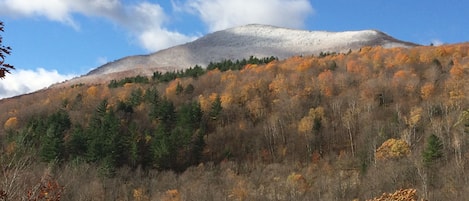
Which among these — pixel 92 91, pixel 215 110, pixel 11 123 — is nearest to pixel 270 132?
pixel 215 110

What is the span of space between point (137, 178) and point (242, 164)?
827 inches

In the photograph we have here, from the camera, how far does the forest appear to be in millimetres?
72875

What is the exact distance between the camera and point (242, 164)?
307 feet

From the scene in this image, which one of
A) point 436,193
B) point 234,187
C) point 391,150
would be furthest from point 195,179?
point 436,193

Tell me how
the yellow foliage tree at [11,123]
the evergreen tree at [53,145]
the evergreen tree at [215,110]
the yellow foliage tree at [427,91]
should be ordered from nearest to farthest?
1. the evergreen tree at [53,145]
2. the yellow foliage tree at [427,91]
3. the evergreen tree at [215,110]
4. the yellow foliage tree at [11,123]

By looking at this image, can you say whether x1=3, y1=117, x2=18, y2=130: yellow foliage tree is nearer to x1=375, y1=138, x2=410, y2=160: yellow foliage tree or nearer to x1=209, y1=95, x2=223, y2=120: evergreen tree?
x1=209, y1=95, x2=223, y2=120: evergreen tree

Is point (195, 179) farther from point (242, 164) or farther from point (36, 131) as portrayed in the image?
point (36, 131)

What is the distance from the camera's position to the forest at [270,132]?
72875 millimetres

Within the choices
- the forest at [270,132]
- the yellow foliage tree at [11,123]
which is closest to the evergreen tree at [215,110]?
the forest at [270,132]

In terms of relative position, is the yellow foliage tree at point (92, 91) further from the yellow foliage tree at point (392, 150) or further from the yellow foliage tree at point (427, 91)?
the yellow foliage tree at point (427, 91)

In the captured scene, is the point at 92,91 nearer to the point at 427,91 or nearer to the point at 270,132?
the point at 270,132

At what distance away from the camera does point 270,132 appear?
104 meters

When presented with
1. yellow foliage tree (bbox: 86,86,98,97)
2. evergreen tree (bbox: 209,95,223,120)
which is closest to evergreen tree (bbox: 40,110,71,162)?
evergreen tree (bbox: 209,95,223,120)

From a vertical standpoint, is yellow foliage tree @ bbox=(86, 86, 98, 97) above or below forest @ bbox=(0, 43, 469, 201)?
above
